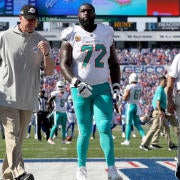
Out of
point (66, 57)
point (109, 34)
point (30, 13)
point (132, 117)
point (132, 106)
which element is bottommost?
point (132, 117)

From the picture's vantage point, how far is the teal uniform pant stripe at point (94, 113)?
5859 millimetres

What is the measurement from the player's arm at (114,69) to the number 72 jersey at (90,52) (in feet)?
0.45

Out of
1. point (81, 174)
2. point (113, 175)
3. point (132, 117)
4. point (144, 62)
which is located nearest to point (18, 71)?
point (81, 174)

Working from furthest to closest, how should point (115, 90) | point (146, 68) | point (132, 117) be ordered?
point (146, 68)
point (132, 117)
point (115, 90)

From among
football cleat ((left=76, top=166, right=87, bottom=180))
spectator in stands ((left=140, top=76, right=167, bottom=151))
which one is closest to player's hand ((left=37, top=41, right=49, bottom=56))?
football cleat ((left=76, top=166, right=87, bottom=180))

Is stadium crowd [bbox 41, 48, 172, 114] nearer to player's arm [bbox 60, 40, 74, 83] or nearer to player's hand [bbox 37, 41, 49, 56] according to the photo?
player's arm [bbox 60, 40, 74, 83]

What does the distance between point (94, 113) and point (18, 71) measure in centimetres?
82

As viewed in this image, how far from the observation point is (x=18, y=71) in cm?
586

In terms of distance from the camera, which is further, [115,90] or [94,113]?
[115,90]

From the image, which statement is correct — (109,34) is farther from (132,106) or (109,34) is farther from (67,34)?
(132,106)

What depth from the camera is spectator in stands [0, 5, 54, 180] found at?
5840 millimetres

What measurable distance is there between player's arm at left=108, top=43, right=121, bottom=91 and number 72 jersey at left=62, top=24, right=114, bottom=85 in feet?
0.45

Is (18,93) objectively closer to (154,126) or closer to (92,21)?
(92,21)

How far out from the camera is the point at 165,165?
27.0 feet
